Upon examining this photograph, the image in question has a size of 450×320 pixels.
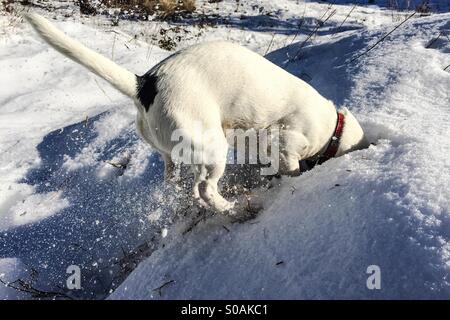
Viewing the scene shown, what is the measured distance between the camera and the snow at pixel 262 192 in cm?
177

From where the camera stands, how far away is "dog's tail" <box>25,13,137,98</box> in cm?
208

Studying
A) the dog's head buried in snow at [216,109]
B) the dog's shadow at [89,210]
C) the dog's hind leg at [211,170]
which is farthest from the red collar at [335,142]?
the dog's shadow at [89,210]

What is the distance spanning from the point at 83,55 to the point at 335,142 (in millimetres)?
A: 1583

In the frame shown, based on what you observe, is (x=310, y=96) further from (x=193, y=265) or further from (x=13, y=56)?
(x=13, y=56)

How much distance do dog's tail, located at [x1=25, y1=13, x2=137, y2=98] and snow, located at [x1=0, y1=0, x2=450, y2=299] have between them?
85 centimetres

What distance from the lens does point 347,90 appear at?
3430mm

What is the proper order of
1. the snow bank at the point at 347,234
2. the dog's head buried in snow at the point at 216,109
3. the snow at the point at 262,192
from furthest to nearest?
the dog's head buried in snow at the point at 216,109
the snow at the point at 262,192
the snow bank at the point at 347,234

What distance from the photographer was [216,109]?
8.23ft

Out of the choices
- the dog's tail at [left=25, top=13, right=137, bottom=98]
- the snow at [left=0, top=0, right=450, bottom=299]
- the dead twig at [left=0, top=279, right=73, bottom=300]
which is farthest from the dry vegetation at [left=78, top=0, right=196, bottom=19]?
the dead twig at [left=0, top=279, right=73, bottom=300]

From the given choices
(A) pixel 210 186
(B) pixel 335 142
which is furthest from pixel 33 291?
(B) pixel 335 142

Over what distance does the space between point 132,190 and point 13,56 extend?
3191mm

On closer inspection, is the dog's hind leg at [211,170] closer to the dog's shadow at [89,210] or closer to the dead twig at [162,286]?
the dog's shadow at [89,210]
